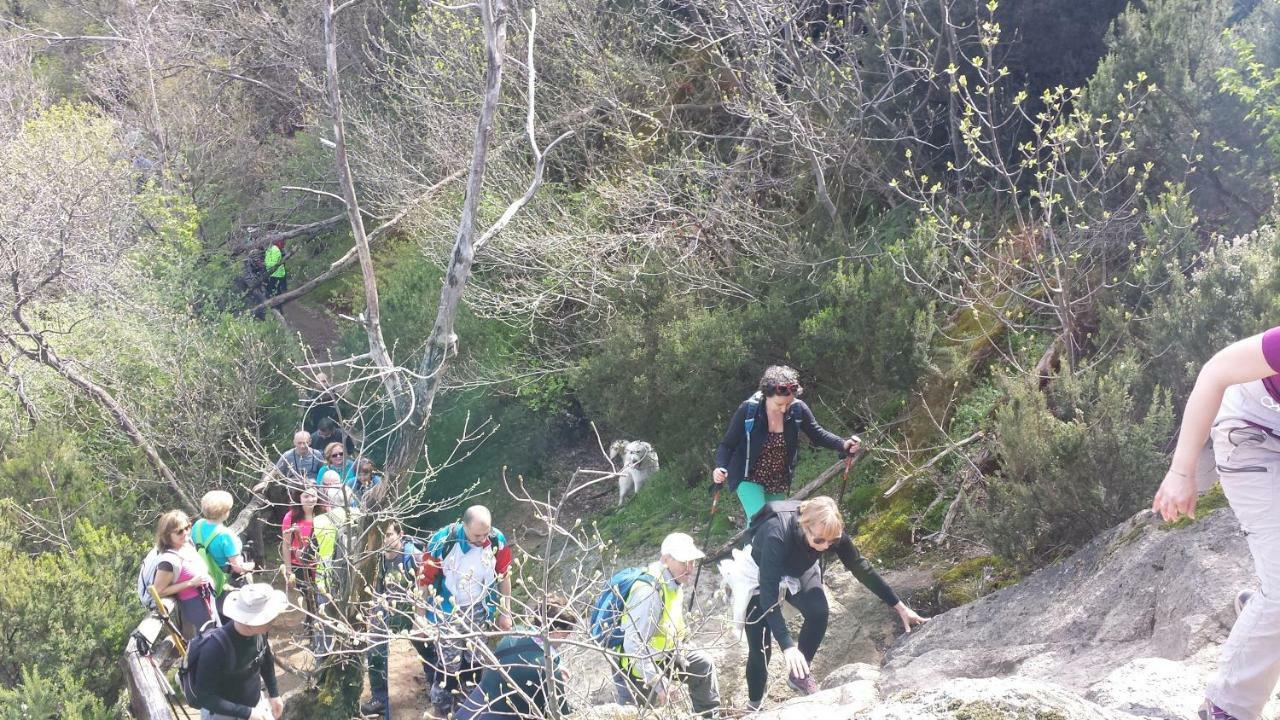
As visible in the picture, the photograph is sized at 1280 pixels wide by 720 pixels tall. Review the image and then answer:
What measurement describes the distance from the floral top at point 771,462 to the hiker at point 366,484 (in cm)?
264

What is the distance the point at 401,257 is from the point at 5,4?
54.0 ft

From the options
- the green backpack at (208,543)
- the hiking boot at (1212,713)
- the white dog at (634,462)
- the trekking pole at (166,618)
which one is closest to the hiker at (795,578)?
the hiking boot at (1212,713)

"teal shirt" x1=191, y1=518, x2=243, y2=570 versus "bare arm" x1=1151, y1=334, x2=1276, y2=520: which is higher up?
"bare arm" x1=1151, y1=334, x2=1276, y2=520

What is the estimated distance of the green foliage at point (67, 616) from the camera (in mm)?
7758

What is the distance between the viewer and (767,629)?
536 cm

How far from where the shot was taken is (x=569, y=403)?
1157 cm

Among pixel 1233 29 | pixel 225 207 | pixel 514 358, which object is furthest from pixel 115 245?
pixel 1233 29

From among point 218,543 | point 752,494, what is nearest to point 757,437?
point 752,494

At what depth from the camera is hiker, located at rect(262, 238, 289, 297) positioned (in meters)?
15.2

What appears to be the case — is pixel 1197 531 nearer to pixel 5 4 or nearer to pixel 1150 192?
pixel 1150 192

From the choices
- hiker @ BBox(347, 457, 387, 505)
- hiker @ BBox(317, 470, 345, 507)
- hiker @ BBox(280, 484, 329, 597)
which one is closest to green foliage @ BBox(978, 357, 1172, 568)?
hiker @ BBox(317, 470, 345, 507)

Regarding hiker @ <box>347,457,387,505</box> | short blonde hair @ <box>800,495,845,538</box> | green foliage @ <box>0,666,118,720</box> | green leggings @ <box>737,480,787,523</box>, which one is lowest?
green foliage @ <box>0,666,118,720</box>

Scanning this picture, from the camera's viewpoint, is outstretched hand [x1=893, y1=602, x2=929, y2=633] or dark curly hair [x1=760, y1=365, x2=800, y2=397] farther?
dark curly hair [x1=760, y1=365, x2=800, y2=397]

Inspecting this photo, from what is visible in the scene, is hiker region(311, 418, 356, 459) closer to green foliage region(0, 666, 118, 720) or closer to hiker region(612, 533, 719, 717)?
green foliage region(0, 666, 118, 720)
